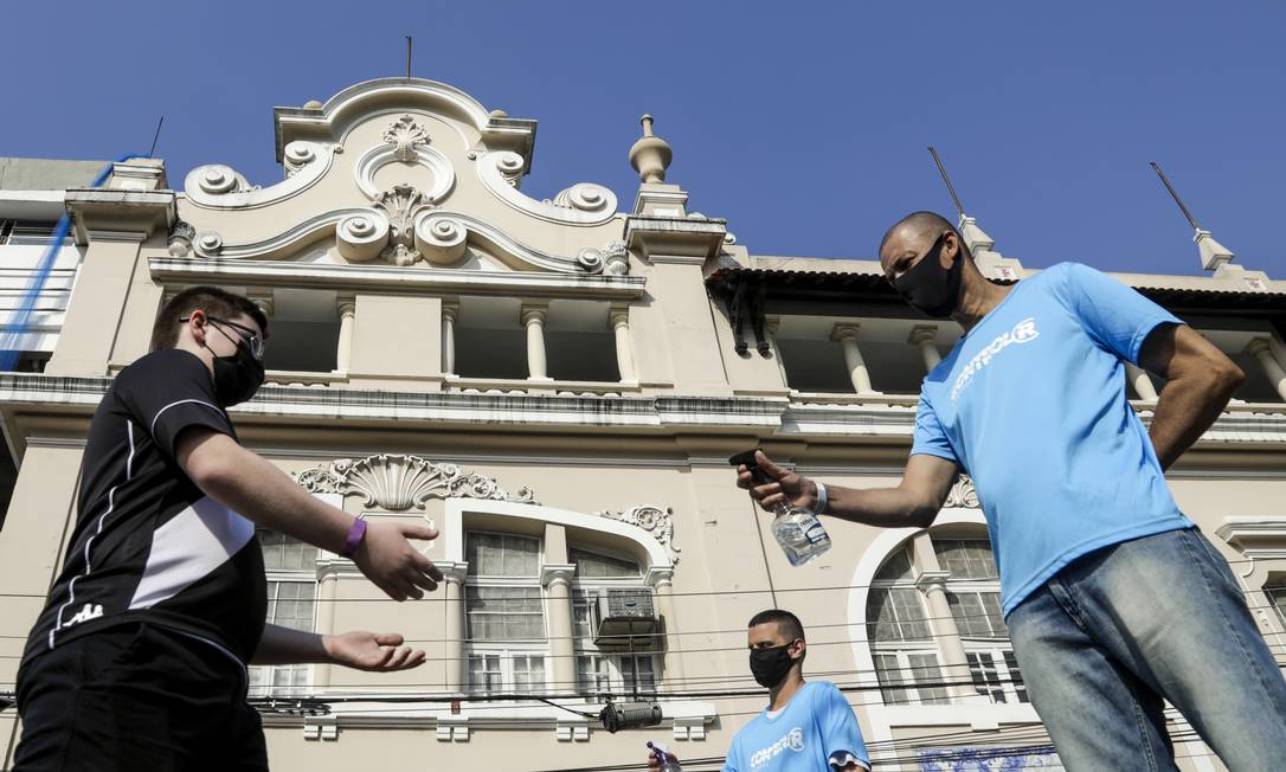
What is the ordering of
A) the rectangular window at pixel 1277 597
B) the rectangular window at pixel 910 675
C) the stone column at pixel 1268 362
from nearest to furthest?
1. the rectangular window at pixel 910 675
2. the rectangular window at pixel 1277 597
3. the stone column at pixel 1268 362

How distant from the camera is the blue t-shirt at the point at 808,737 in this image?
5.28m

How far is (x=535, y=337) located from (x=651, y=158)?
156 inches

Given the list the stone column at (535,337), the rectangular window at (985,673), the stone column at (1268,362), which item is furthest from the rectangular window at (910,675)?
the stone column at (1268,362)

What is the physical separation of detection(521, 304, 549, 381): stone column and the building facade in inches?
1.8

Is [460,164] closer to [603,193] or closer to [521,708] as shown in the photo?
[603,193]

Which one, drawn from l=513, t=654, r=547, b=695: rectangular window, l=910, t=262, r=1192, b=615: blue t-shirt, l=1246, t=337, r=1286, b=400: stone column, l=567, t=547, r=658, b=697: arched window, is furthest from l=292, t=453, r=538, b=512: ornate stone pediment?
l=1246, t=337, r=1286, b=400: stone column

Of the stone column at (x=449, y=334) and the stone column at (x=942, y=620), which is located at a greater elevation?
the stone column at (x=449, y=334)

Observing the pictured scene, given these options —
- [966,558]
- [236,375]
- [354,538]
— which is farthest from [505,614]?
[354,538]

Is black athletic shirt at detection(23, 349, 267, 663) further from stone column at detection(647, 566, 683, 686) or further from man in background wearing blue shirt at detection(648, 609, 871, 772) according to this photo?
stone column at detection(647, 566, 683, 686)

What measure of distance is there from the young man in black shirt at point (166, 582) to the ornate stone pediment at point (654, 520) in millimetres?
8968

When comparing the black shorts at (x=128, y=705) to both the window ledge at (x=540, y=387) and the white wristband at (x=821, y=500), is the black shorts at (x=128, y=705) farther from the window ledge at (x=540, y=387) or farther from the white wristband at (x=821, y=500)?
the window ledge at (x=540, y=387)

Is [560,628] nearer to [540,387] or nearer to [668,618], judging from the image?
[668,618]

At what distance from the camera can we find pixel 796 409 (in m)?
13.2

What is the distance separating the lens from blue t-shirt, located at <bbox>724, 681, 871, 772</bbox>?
17.3 ft
